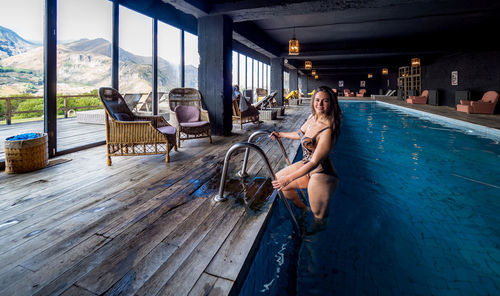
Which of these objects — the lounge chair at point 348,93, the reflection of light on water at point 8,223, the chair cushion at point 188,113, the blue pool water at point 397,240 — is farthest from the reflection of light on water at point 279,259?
the lounge chair at point 348,93

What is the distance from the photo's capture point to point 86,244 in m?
1.63

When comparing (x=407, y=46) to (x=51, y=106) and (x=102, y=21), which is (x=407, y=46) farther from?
(x=51, y=106)

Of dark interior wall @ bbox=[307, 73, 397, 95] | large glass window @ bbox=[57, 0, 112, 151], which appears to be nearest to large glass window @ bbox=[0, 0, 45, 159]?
large glass window @ bbox=[57, 0, 112, 151]

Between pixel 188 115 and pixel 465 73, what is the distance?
479 inches

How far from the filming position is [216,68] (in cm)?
559

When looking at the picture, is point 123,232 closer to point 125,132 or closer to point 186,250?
point 186,250

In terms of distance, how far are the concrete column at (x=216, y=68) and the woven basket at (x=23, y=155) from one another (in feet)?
10.2

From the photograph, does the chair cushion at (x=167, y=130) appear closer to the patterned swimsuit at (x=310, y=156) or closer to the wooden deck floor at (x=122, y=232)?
the wooden deck floor at (x=122, y=232)

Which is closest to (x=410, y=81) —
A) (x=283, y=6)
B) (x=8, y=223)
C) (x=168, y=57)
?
(x=283, y=6)

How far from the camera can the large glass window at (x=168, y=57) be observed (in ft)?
18.7

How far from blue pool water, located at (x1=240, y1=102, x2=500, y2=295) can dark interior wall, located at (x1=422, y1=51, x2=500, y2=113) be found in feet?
26.5

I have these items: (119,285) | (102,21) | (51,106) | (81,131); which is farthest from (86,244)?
(81,131)

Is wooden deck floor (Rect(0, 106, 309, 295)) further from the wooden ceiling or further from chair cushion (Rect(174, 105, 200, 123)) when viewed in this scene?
the wooden ceiling

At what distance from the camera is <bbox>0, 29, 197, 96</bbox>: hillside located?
3.72 metres
